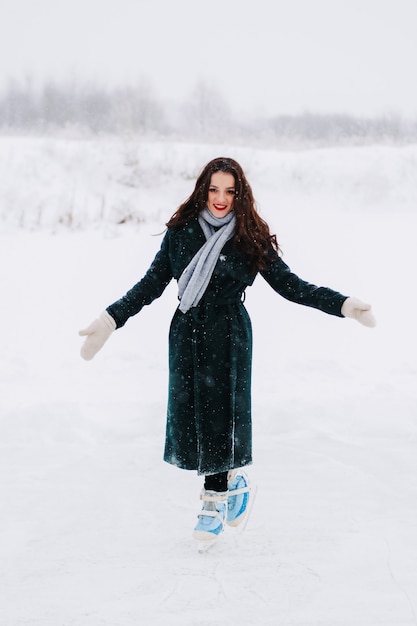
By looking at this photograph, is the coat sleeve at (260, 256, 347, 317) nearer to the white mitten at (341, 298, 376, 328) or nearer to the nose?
the white mitten at (341, 298, 376, 328)

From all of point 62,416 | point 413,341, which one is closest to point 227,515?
point 62,416

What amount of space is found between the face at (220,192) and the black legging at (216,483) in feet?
3.77

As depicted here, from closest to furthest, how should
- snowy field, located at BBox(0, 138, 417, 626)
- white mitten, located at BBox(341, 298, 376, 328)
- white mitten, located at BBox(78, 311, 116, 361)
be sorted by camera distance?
snowy field, located at BBox(0, 138, 417, 626), white mitten, located at BBox(341, 298, 376, 328), white mitten, located at BBox(78, 311, 116, 361)

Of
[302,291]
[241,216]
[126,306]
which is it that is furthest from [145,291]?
[302,291]

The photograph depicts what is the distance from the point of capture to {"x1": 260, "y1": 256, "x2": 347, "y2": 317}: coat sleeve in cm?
273

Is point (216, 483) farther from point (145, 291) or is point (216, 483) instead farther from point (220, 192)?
point (220, 192)

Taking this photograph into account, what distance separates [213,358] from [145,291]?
44 centimetres

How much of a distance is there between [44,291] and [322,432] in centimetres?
403

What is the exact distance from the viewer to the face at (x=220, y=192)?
281 cm

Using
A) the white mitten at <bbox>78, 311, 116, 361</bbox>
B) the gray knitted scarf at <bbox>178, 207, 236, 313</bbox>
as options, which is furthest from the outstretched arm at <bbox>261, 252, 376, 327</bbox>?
the white mitten at <bbox>78, 311, 116, 361</bbox>

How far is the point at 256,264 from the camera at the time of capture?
281 centimetres

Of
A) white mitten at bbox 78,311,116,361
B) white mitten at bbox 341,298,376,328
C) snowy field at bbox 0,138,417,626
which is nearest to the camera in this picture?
snowy field at bbox 0,138,417,626

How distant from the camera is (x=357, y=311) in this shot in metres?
2.69

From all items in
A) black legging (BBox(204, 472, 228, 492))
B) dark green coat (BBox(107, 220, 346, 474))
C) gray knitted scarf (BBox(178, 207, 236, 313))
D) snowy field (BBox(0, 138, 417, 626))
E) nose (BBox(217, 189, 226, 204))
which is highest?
Result: nose (BBox(217, 189, 226, 204))
